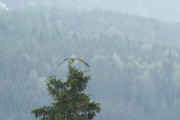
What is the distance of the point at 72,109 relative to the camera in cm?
1723

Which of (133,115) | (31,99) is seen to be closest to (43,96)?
(31,99)

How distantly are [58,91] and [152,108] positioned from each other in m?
181

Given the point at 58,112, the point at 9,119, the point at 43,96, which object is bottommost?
the point at 58,112

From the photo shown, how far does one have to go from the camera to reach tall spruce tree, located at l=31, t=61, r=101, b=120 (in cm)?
1703

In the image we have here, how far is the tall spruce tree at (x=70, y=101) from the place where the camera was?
17031mm

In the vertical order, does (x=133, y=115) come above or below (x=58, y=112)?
above

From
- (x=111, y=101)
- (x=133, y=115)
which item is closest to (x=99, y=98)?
(x=111, y=101)

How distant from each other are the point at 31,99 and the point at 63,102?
572ft

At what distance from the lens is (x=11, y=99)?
193250 millimetres

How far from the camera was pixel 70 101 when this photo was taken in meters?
17.2

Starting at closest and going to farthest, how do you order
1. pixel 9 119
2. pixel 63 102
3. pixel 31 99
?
pixel 63 102
pixel 9 119
pixel 31 99

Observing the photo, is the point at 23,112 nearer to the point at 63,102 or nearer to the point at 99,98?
the point at 99,98

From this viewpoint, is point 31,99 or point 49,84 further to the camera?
point 31,99

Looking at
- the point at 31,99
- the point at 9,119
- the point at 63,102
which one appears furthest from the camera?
the point at 31,99
